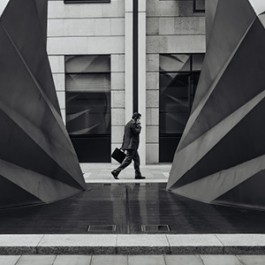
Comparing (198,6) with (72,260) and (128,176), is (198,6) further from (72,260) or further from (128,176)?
(72,260)

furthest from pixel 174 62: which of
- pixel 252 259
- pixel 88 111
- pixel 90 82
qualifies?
pixel 252 259

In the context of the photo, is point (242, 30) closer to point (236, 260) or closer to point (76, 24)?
point (236, 260)

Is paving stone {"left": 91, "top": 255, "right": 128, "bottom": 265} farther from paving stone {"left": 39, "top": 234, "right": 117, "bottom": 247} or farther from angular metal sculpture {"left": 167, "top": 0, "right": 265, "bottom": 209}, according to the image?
angular metal sculpture {"left": 167, "top": 0, "right": 265, "bottom": 209}

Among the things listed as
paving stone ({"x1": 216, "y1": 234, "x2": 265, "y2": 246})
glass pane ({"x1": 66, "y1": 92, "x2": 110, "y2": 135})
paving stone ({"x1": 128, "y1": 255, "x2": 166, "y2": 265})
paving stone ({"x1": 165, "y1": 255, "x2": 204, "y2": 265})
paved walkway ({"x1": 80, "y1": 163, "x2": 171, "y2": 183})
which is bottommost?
paved walkway ({"x1": 80, "y1": 163, "x2": 171, "y2": 183})

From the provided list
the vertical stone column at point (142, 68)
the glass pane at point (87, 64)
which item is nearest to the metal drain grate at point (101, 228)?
the vertical stone column at point (142, 68)

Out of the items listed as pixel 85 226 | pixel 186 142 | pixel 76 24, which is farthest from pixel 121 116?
pixel 85 226

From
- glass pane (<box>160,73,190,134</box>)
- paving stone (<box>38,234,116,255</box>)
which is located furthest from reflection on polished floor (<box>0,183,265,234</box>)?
glass pane (<box>160,73,190,134</box>)

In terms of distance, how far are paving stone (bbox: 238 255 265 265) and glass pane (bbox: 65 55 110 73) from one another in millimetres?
13585

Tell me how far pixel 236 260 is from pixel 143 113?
474 inches

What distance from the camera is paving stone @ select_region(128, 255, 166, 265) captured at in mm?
4496

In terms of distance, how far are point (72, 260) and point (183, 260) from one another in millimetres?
1491

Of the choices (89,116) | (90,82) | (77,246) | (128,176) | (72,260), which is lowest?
(128,176)

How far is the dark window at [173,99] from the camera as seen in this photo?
1692cm

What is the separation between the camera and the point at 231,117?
762 centimetres
